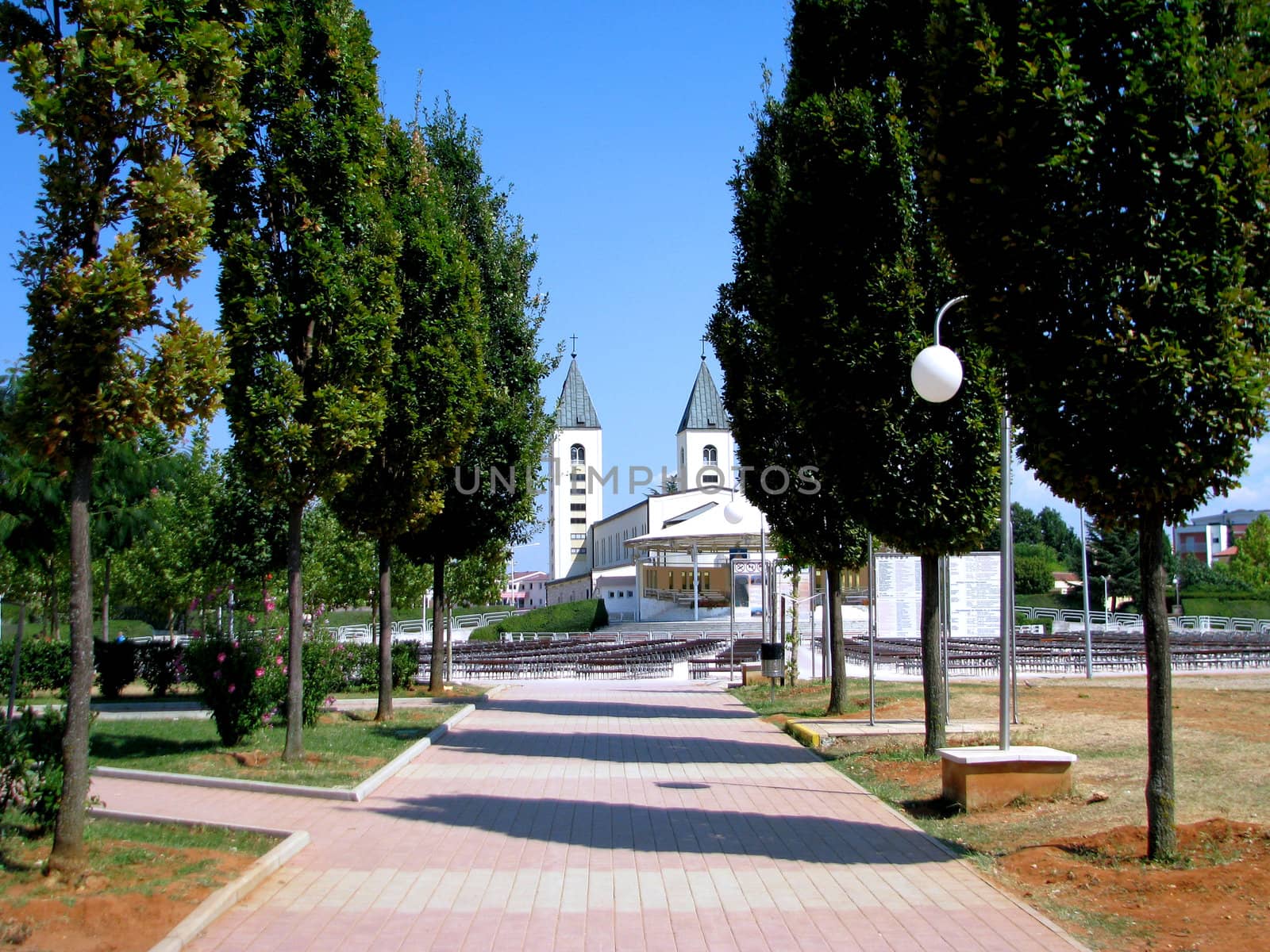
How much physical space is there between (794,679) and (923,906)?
18.9m

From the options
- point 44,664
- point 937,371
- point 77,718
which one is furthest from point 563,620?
point 77,718

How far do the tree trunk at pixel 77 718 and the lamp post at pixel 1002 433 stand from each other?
641 cm

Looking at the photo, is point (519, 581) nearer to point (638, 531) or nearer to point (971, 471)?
point (638, 531)

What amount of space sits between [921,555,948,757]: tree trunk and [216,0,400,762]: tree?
6.63 meters

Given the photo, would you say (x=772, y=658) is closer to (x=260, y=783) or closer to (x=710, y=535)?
(x=260, y=783)

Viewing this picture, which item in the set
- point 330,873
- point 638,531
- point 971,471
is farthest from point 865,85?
point 638,531

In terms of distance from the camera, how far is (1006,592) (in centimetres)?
1038

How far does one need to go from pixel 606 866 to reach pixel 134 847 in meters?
3.22

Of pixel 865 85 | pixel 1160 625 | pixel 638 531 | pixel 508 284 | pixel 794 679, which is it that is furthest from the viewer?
pixel 638 531

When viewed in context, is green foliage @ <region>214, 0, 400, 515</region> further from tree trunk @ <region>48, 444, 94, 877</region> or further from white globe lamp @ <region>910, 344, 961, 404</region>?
white globe lamp @ <region>910, 344, 961, 404</region>

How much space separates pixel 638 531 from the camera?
83.1 m

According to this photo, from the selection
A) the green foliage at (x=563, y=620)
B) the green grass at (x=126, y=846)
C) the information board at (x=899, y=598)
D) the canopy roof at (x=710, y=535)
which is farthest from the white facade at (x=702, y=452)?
the green grass at (x=126, y=846)

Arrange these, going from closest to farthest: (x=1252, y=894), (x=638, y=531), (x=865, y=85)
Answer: (x=1252, y=894) < (x=865, y=85) < (x=638, y=531)

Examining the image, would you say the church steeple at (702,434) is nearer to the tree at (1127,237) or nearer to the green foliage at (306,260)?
the green foliage at (306,260)
